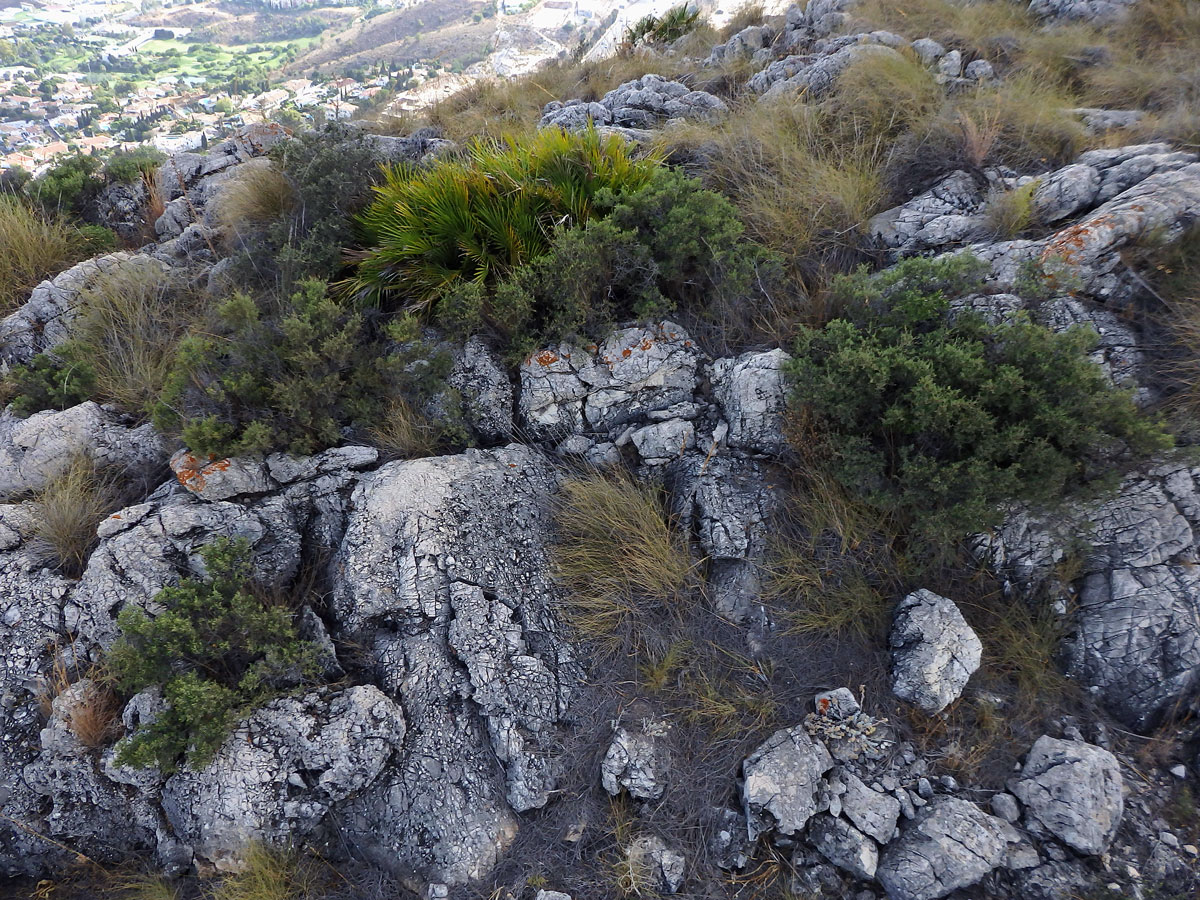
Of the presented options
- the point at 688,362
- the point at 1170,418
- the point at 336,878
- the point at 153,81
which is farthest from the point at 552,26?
the point at 336,878

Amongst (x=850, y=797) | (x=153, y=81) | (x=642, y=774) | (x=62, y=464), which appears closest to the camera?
(x=850, y=797)

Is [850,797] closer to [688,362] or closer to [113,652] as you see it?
[688,362]

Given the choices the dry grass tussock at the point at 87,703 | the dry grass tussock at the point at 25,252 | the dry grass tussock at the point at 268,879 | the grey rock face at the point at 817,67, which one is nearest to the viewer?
the dry grass tussock at the point at 268,879

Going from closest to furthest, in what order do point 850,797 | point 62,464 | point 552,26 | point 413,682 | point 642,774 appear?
point 850,797 → point 642,774 → point 413,682 → point 62,464 → point 552,26

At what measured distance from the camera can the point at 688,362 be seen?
4.40m

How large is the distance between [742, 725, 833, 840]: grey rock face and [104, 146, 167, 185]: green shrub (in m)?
9.52

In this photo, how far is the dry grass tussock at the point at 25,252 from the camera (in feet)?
19.7

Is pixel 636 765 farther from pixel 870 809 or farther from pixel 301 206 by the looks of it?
pixel 301 206

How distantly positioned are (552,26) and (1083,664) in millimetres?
26055

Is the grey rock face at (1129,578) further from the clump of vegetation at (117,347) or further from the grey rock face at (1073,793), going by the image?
the clump of vegetation at (117,347)

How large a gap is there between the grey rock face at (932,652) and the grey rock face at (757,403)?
1.27 m

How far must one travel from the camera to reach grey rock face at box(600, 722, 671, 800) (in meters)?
3.17

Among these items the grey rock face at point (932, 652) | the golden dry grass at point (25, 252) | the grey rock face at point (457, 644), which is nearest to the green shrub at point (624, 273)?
the grey rock face at point (457, 644)

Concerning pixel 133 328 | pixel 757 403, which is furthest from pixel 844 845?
pixel 133 328
